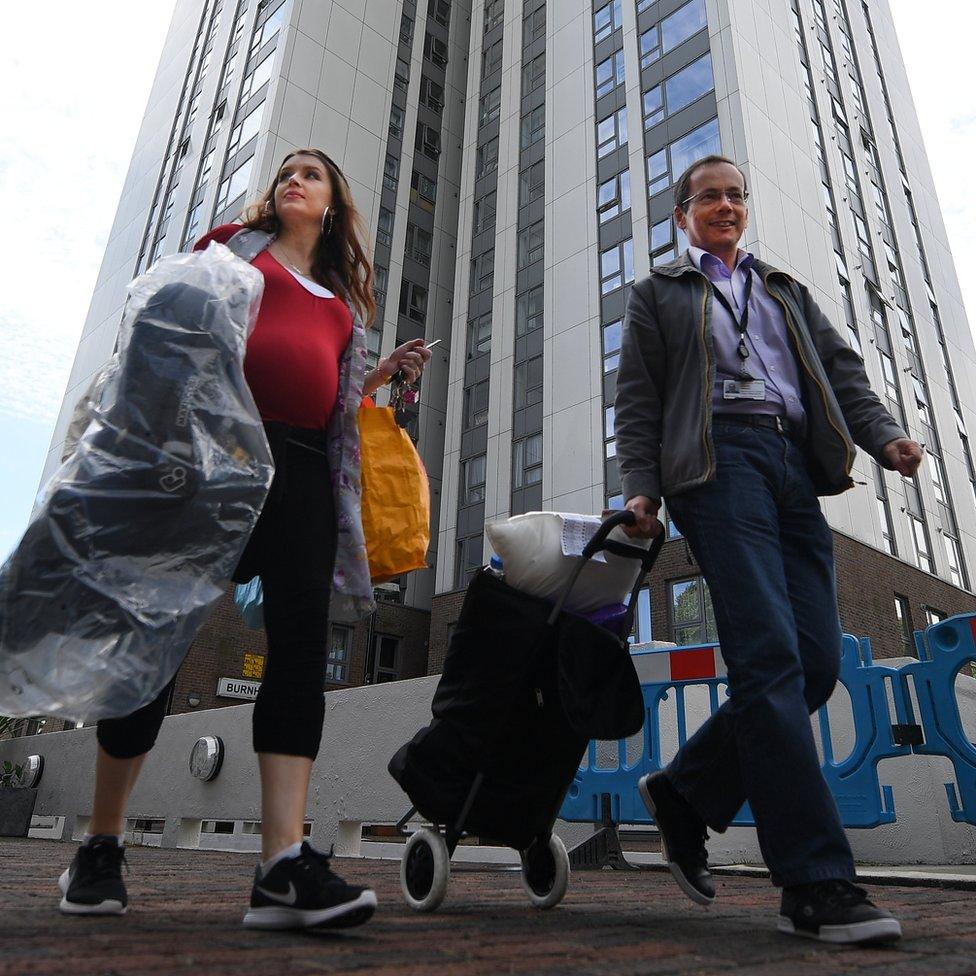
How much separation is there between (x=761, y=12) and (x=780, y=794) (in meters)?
28.8

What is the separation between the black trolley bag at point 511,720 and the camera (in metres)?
2.36

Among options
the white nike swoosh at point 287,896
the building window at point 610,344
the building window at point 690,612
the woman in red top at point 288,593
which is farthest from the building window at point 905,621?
the white nike swoosh at point 287,896

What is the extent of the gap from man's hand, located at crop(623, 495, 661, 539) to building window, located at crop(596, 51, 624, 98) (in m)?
27.9

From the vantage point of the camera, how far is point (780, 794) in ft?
6.65

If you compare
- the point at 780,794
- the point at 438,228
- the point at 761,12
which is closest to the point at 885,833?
the point at 780,794

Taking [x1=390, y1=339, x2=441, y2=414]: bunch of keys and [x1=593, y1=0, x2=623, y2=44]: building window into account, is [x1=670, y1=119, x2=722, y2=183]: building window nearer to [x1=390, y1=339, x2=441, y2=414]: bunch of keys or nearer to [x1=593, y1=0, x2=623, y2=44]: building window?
[x1=593, y1=0, x2=623, y2=44]: building window

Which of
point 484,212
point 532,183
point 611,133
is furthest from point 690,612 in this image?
point 484,212

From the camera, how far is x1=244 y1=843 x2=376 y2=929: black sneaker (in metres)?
1.72

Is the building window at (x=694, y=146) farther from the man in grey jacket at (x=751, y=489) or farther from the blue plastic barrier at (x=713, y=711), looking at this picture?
the man in grey jacket at (x=751, y=489)

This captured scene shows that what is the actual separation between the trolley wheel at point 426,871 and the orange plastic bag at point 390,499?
0.80 meters

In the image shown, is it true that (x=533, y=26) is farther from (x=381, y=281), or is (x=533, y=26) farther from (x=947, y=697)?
(x=947, y=697)

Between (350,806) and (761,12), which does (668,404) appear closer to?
(350,806)

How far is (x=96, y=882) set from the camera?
1.97 meters

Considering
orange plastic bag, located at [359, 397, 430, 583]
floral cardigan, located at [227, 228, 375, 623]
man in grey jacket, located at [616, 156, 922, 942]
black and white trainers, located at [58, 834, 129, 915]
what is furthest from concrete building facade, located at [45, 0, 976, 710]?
black and white trainers, located at [58, 834, 129, 915]
